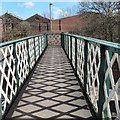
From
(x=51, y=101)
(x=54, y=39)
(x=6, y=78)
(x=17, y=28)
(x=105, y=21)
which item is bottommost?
(x=51, y=101)

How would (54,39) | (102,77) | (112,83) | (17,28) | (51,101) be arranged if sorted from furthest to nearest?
(17,28), (54,39), (51,101), (102,77), (112,83)

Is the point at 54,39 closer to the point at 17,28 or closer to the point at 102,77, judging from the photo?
the point at 17,28

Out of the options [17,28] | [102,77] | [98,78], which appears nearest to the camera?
[102,77]

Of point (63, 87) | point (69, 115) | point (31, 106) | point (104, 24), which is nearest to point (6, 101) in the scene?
point (31, 106)

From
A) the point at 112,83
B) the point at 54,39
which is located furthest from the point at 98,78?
the point at 54,39

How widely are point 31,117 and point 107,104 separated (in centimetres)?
95

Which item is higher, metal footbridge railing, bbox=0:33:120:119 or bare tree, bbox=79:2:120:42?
bare tree, bbox=79:2:120:42

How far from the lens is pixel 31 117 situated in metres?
2.49

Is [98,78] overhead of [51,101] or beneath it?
overhead

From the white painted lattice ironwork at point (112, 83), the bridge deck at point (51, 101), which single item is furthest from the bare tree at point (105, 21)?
the white painted lattice ironwork at point (112, 83)

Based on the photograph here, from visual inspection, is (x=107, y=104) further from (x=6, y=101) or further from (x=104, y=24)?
(x=104, y=24)

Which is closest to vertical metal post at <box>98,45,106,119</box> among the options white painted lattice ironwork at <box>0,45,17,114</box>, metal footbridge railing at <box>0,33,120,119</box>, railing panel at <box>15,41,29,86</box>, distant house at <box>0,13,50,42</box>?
metal footbridge railing at <box>0,33,120,119</box>

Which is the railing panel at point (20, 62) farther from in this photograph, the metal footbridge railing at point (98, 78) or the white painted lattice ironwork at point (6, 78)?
the white painted lattice ironwork at point (6, 78)

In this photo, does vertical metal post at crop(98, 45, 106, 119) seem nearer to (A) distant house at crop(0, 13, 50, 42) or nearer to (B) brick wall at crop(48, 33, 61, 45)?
(A) distant house at crop(0, 13, 50, 42)
